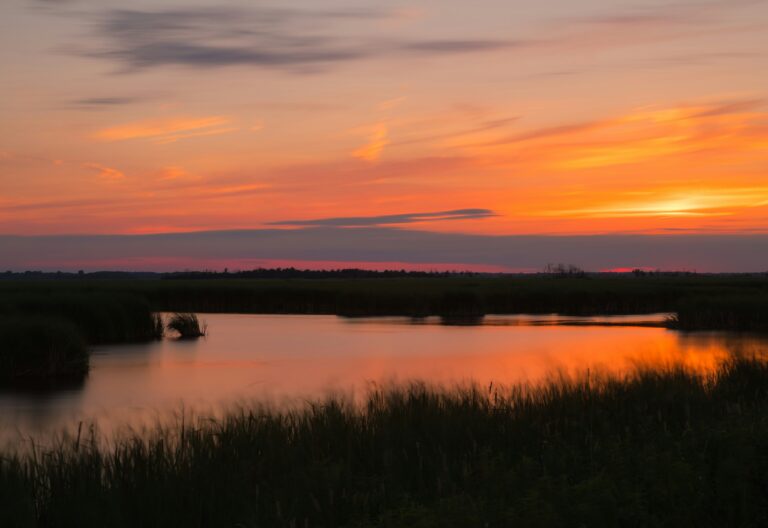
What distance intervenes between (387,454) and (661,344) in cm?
2374

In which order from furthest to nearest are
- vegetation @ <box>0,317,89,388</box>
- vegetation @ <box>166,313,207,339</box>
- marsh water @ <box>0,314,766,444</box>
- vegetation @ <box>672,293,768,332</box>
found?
vegetation @ <box>672,293,768,332</box> < vegetation @ <box>166,313,207,339</box> < vegetation @ <box>0,317,89,388</box> < marsh water @ <box>0,314,766,444</box>

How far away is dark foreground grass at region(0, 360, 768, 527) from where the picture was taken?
20.4 feet

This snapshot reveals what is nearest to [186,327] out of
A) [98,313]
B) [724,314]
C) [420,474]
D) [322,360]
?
[98,313]

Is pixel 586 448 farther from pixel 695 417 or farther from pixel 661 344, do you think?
pixel 661 344

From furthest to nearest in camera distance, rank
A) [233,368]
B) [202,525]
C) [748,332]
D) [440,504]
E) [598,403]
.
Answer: [748,332]
[233,368]
[598,403]
[202,525]
[440,504]

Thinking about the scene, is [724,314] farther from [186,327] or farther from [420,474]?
[420,474]

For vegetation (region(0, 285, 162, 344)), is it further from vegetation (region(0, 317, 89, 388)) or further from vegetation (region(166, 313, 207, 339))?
vegetation (region(0, 317, 89, 388))

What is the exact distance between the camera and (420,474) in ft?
25.1

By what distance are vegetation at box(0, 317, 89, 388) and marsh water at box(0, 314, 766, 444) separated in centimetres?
65

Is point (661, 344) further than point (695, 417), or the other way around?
point (661, 344)

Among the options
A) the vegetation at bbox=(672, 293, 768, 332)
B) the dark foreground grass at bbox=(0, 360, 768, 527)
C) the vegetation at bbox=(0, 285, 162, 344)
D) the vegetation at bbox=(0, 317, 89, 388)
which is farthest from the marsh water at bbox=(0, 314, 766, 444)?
the dark foreground grass at bbox=(0, 360, 768, 527)

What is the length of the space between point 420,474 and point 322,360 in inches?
781

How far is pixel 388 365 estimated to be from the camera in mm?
25484

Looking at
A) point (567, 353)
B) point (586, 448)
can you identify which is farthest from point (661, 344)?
point (586, 448)
